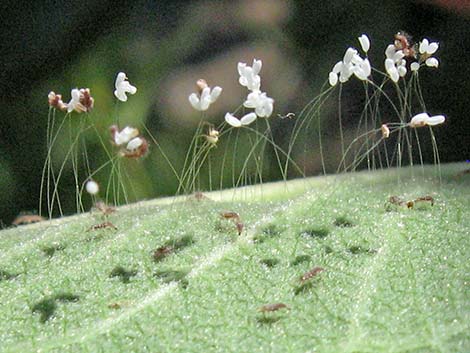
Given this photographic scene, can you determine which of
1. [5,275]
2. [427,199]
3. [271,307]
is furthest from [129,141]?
[427,199]

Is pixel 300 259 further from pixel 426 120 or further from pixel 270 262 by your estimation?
pixel 426 120

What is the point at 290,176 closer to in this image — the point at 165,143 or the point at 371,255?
the point at 165,143

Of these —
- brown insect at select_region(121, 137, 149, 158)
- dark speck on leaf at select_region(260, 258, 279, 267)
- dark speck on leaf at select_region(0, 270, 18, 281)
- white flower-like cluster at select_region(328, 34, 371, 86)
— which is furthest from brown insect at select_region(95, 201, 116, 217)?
white flower-like cluster at select_region(328, 34, 371, 86)

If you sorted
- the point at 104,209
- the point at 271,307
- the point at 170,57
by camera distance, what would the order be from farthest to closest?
the point at 170,57
the point at 104,209
the point at 271,307

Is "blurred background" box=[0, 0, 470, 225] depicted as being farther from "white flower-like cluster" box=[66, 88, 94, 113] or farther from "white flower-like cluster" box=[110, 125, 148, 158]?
"white flower-like cluster" box=[110, 125, 148, 158]

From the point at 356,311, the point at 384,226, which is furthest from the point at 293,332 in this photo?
the point at 384,226

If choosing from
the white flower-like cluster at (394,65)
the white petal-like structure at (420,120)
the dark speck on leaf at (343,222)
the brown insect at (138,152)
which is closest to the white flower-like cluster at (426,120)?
the white petal-like structure at (420,120)
